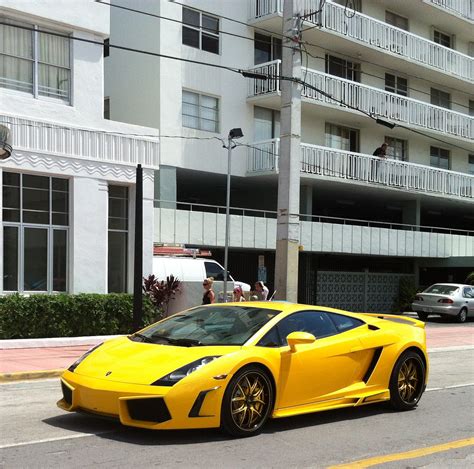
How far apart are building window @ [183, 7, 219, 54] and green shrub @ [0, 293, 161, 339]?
11.2 m

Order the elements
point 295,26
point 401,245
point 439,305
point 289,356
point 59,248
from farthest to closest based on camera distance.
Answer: point 401,245 → point 439,305 → point 59,248 → point 295,26 → point 289,356

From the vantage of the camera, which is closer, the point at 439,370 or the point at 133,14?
the point at 439,370

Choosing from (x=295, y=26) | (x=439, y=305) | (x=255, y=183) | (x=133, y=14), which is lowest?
(x=439, y=305)

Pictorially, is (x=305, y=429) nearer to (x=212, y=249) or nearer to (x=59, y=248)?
(x=59, y=248)

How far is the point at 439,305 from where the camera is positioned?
25.9 m

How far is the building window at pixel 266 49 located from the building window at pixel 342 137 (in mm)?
4029

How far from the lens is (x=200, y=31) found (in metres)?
24.4

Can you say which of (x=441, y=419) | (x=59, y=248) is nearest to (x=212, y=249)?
(x=59, y=248)

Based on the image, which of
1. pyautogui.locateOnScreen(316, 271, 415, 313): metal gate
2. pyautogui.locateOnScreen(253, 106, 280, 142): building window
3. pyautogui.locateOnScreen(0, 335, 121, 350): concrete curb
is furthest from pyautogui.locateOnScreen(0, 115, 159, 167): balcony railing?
pyautogui.locateOnScreen(316, 271, 415, 313): metal gate

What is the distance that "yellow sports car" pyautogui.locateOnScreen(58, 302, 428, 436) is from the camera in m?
6.02

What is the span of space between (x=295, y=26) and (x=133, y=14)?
33.0 ft

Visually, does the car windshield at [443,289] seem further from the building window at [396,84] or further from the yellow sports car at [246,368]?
the yellow sports car at [246,368]

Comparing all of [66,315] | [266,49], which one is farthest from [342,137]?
[66,315]

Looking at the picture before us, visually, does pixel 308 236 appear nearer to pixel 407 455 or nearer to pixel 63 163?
pixel 63 163
